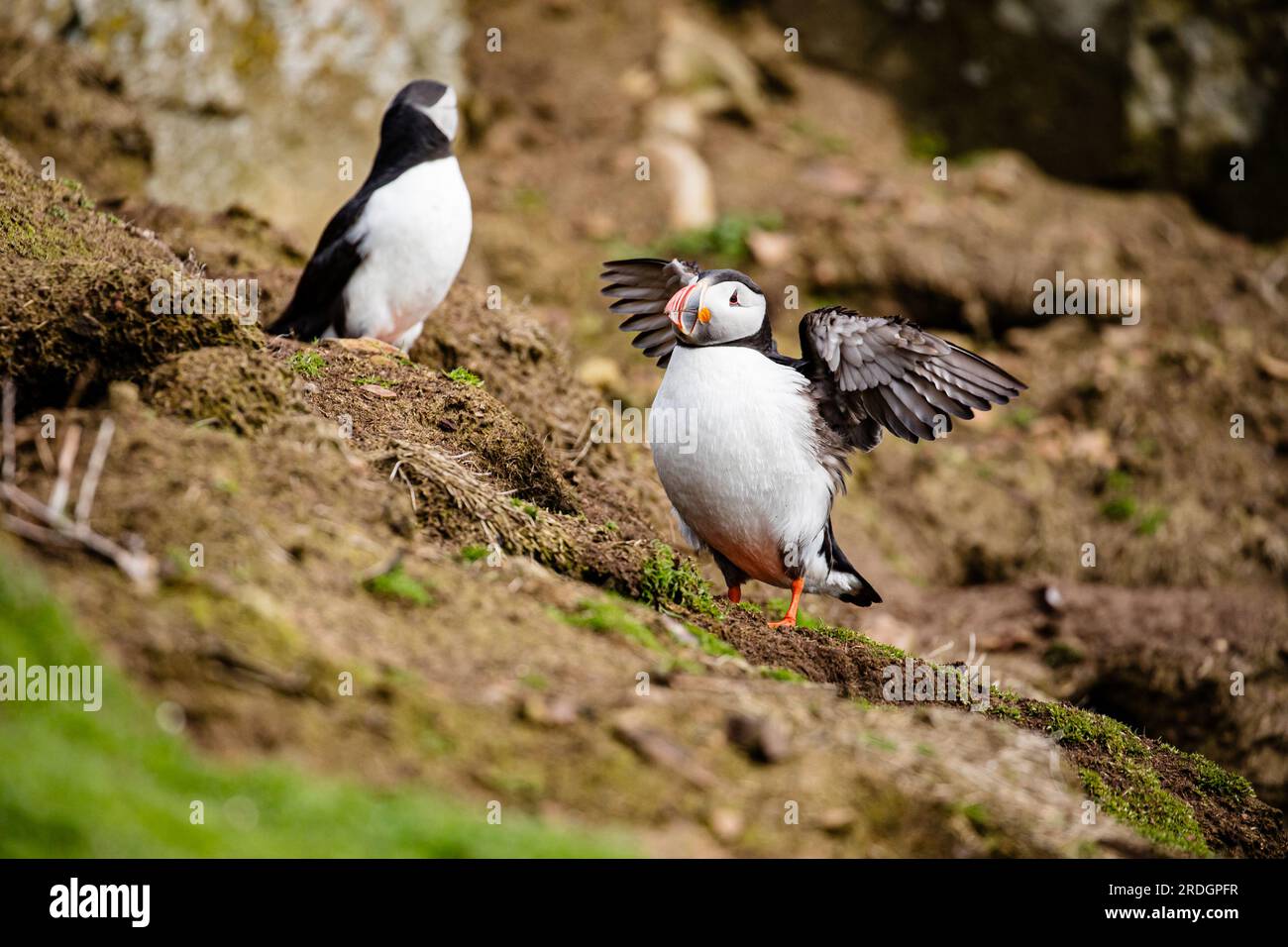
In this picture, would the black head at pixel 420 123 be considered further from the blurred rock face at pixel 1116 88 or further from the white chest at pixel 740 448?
the blurred rock face at pixel 1116 88

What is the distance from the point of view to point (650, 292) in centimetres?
709

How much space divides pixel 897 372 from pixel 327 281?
11.0 feet

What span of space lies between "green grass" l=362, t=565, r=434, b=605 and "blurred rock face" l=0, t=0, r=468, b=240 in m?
6.70

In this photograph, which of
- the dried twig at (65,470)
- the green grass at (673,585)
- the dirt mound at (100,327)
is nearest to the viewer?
the dried twig at (65,470)

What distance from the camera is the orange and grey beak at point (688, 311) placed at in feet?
20.0

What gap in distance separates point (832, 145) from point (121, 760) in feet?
37.9

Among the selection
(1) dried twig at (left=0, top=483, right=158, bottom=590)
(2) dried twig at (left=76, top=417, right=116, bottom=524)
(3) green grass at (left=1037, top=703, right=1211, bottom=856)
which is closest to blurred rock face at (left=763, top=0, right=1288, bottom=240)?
(3) green grass at (left=1037, top=703, right=1211, bottom=856)

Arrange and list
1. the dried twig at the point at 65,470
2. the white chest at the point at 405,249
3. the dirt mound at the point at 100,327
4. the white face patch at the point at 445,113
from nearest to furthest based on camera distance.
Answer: the dried twig at the point at 65,470 < the dirt mound at the point at 100,327 < the white chest at the point at 405,249 < the white face patch at the point at 445,113

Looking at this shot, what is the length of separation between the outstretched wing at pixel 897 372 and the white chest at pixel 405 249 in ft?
7.83

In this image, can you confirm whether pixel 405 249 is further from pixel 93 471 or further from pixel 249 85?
pixel 249 85

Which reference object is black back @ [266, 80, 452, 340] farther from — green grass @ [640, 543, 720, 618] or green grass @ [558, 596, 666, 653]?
green grass @ [558, 596, 666, 653]

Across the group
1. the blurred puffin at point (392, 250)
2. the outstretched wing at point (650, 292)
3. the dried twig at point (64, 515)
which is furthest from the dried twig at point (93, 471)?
the blurred puffin at point (392, 250)

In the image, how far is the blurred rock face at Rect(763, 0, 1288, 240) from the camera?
13.0 m

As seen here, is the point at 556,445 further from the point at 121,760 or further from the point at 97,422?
the point at 121,760
